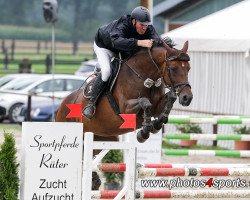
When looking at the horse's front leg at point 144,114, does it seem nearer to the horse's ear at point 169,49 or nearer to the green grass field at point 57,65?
the horse's ear at point 169,49

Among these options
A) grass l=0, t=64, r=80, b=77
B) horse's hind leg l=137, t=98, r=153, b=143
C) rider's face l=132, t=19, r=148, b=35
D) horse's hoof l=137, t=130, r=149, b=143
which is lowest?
horse's hoof l=137, t=130, r=149, b=143

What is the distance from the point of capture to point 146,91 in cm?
1049

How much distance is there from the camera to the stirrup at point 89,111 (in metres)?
10.8

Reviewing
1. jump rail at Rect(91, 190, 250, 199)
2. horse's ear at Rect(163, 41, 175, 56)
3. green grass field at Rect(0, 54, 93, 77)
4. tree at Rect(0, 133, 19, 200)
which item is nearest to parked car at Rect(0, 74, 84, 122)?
horse's ear at Rect(163, 41, 175, 56)

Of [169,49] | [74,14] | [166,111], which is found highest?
[74,14]

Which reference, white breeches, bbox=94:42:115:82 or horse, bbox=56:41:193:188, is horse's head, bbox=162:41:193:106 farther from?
white breeches, bbox=94:42:115:82

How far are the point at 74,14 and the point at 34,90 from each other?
125ft

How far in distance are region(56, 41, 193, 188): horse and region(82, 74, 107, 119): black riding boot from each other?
0.24 feet

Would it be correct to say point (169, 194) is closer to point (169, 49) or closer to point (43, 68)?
point (169, 49)

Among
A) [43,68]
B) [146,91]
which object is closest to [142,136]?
[146,91]

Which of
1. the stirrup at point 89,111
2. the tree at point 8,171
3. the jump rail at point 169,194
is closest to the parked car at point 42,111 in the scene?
the stirrup at point 89,111

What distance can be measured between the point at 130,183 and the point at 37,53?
51897 mm

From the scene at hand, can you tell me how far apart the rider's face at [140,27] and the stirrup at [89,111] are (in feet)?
3.34

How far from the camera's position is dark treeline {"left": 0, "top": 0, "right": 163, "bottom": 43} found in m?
62.2
